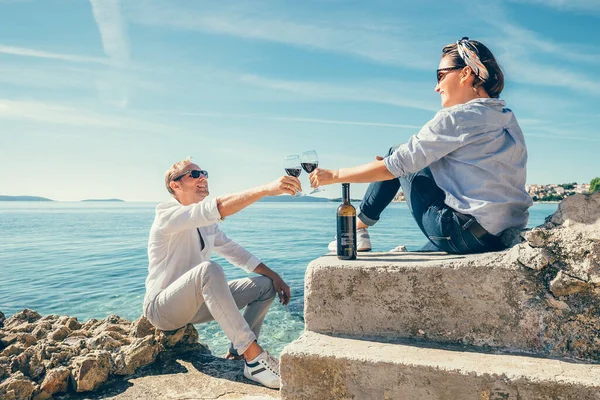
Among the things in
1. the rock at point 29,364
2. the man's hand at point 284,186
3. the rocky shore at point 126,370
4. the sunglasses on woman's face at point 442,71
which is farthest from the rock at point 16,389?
the sunglasses on woman's face at point 442,71

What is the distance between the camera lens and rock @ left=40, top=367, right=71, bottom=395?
396cm

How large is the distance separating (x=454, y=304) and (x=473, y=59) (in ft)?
5.61

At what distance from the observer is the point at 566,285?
9.23 ft

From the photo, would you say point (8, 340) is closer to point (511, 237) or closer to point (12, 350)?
point (12, 350)

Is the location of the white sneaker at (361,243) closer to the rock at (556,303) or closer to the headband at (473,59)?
the rock at (556,303)

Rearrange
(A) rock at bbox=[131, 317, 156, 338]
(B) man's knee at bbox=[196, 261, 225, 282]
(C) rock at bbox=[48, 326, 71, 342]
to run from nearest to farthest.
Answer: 1. (B) man's knee at bbox=[196, 261, 225, 282]
2. (A) rock at bbox=[131, 317, 156, 338]
3. (C) rock at bbox=[48, 326, 71, 342]

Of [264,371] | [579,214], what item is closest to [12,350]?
[264,371]

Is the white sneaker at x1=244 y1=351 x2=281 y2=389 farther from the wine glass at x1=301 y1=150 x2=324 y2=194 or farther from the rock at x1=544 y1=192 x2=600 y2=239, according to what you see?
the rock at x1=544 y1=192 x2=600 y2=239

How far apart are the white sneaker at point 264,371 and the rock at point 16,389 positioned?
5.99 ft

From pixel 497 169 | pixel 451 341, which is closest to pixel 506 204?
pixel 497 169

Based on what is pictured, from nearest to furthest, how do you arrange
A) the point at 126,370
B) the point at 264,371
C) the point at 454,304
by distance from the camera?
the point at 454,304, the point at 264,371, the point at 126,370

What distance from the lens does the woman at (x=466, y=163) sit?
3148 mm

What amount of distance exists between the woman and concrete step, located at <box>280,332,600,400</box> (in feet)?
2.88

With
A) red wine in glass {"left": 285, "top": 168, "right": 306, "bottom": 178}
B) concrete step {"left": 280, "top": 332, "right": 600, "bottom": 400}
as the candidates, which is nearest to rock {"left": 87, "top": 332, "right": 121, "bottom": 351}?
concrete step {"left": 280, "top": 332, "right": 600, "bottom": 400}
